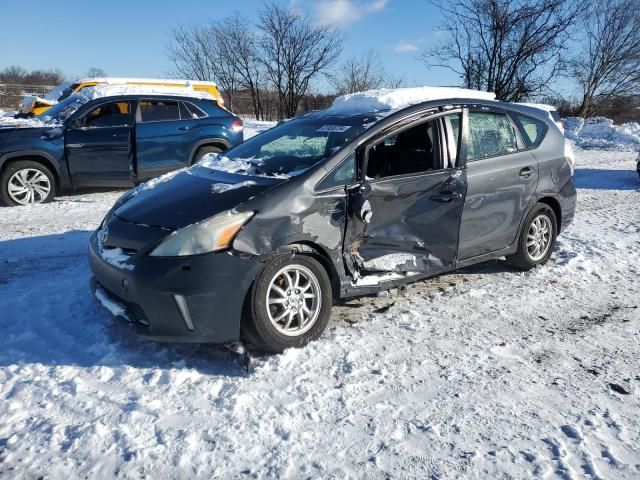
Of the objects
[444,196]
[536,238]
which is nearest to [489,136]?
[444,196]

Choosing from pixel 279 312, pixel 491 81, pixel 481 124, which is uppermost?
pixel 491 81

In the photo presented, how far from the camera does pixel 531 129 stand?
15.9ft

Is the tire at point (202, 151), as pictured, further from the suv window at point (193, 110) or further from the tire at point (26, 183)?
the tire at point (26, 183)

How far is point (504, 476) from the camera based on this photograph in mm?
2244

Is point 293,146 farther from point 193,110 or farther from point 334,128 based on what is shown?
point 193,110

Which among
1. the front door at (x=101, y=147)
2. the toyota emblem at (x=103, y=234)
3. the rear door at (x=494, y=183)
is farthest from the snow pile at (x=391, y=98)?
the front door at (x=101, y=147)

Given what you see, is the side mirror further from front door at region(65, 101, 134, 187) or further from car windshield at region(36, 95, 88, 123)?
car windshield at region(36, 95, 88, 123)

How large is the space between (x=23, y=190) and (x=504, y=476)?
7708 mm

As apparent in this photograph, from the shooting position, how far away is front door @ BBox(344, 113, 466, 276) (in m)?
3.61

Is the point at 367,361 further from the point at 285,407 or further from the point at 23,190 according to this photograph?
the point at 23,190

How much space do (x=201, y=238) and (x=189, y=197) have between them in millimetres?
543

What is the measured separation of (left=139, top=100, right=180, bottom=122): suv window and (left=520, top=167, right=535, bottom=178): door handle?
621 centimetres

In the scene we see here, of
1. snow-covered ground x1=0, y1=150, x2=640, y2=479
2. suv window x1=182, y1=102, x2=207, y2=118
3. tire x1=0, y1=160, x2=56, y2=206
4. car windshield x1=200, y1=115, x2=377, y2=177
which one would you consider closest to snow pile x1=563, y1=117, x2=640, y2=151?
suv window x1=182, y1=102, x2=207, y2=118

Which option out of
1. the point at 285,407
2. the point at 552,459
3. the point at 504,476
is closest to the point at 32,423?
the point at 285,407
